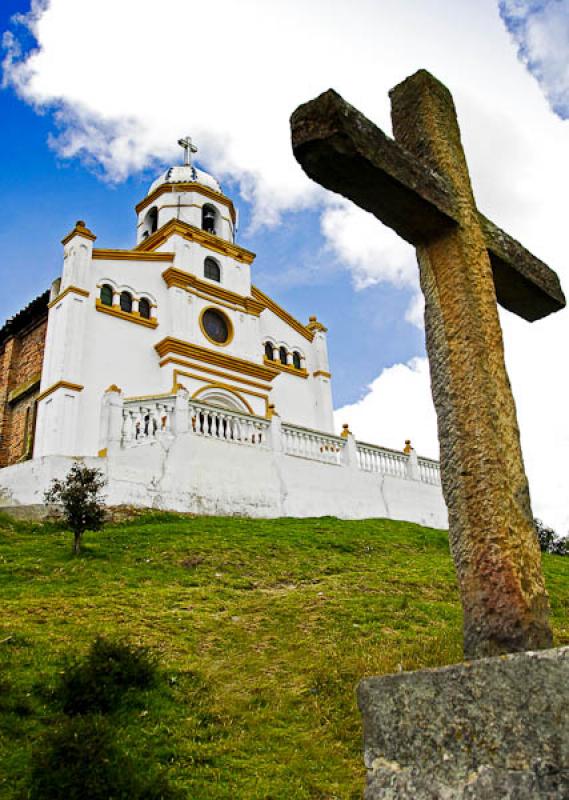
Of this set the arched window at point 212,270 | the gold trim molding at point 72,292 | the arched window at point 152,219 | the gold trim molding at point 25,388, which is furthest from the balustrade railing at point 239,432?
the arched window at point 152,219

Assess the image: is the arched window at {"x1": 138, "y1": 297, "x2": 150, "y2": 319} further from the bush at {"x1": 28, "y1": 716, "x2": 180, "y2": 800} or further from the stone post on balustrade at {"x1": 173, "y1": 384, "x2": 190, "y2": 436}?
the bush at {"x1": 28, "y1": 716, "x2": 180, "y2": 800}

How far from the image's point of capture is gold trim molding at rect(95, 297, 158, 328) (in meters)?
20.9

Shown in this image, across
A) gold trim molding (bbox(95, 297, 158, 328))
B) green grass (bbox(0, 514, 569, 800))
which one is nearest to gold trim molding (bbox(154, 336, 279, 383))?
gold trim molding (bbox(95, 297, 158, 328))

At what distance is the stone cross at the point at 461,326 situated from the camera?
2781 mm

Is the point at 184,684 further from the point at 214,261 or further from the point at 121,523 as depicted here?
the point at 214,261

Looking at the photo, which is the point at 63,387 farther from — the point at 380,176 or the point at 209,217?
the point at 380,176

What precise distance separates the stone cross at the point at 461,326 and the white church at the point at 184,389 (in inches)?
448

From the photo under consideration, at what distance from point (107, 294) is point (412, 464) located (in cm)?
1043

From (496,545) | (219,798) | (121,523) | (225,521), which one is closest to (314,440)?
(225,521)

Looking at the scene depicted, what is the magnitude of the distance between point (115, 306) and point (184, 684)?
17075mm

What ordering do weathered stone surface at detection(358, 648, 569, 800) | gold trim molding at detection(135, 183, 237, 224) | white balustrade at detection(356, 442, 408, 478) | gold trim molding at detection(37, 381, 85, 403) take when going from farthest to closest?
gold trim molding at detection(135, 183, 237, 224) → gold trim molding at detection(37, 381, 85, 403) → white balustrade at detection(356, 442, 408, 478) → weathered stone surface at detection(358, 648, 569, 800)

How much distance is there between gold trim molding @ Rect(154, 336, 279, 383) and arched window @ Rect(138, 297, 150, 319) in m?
1.21

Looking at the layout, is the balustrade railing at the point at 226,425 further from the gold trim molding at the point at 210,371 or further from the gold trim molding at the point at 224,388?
the gold trim molding at the point at 210,371

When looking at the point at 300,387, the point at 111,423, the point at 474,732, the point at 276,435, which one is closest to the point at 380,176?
the point at 474,732
